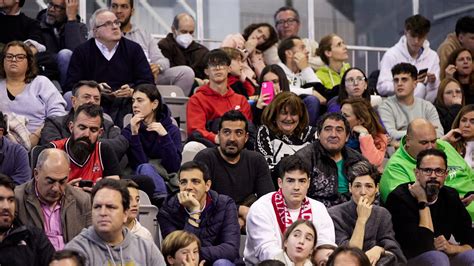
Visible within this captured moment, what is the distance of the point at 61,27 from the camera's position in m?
12.5

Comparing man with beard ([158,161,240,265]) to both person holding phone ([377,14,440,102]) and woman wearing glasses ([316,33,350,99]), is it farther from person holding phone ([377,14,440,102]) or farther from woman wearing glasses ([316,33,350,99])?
person holding phone ([377,14,440,102])

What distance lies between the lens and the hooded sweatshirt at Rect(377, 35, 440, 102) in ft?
43.1

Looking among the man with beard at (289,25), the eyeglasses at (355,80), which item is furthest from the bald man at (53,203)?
the man with beard at (289,25)

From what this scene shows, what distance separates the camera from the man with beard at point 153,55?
12.4 meters

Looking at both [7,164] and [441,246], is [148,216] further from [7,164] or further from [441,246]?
[441,246]

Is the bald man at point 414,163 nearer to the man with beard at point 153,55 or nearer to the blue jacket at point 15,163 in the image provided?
the man with beard at point 153,55

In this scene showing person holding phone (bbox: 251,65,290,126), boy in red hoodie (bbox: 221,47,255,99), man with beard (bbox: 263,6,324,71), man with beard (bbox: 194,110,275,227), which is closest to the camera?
man with beard (bbox: 194,110,275,227)

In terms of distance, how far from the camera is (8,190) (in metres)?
8.29

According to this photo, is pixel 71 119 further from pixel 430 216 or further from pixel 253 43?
pixel 253 43

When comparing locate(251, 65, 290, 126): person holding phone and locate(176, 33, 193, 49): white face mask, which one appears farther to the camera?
locate(176, 33, 193, 49): white face mask

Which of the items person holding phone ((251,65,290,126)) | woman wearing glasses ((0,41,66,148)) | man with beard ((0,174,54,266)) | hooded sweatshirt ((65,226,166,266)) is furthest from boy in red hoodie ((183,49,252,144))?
man with beard ((0,174,54,266))

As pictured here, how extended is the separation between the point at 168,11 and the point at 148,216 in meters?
4.88

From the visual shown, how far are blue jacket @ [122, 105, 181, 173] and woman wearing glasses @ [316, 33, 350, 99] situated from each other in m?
2.83

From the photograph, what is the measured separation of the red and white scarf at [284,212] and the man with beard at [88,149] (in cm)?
113
